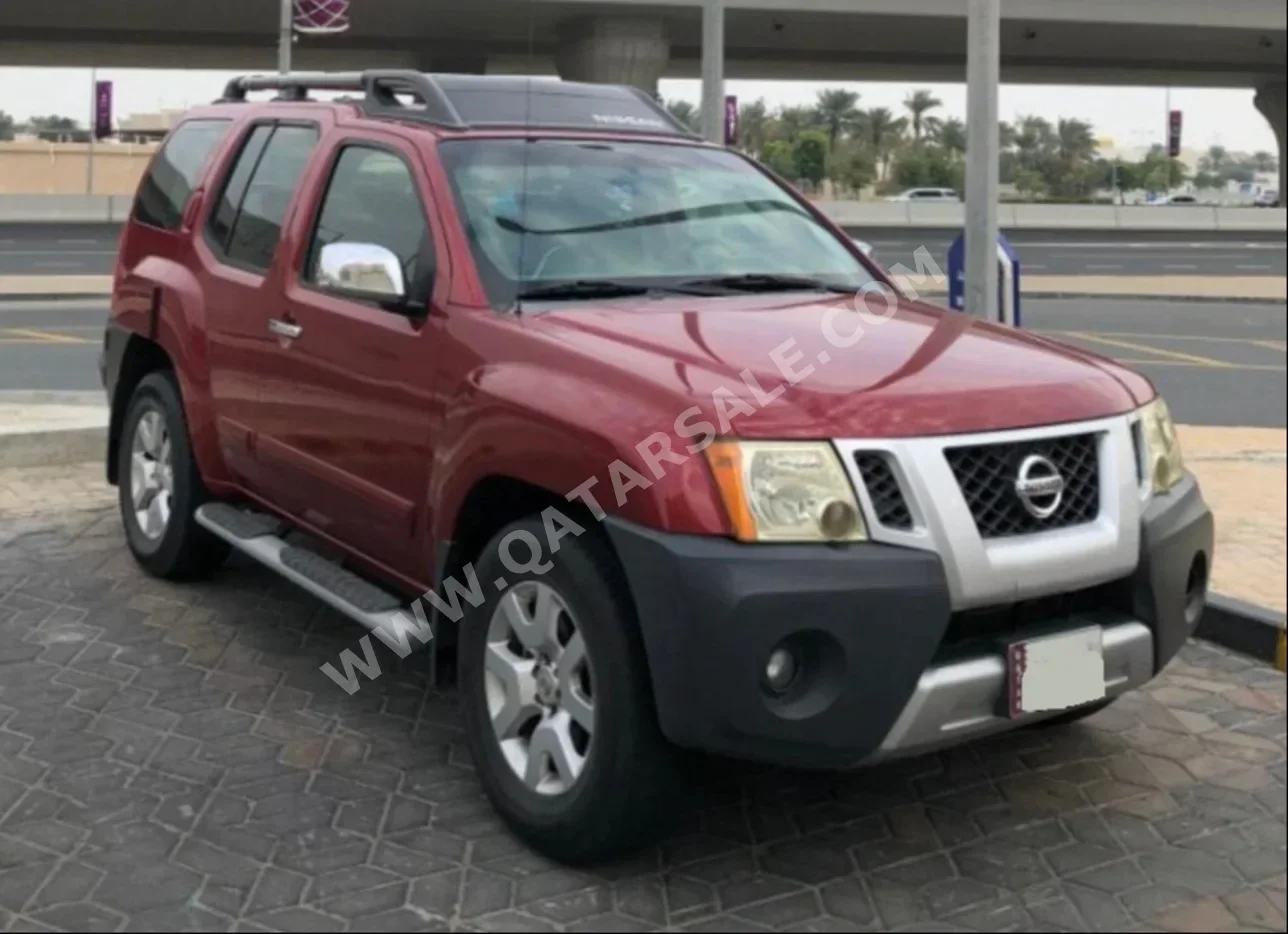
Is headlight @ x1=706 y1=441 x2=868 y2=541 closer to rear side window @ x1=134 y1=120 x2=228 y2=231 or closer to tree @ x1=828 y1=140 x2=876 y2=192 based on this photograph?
rear side window @ x1=134 y1=120 x2=228 y2=231

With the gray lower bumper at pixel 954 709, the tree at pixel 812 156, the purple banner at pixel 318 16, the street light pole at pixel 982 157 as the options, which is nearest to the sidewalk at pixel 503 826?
the gray lower bumper at pixel 954 709

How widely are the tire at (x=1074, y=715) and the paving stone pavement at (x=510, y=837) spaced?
4cm

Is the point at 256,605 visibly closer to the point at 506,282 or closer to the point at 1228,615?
the point at 506,282

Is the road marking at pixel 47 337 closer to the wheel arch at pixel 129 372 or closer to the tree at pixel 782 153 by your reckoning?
the wheel arch at pixel 129 372

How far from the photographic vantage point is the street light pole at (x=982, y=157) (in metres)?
6.78

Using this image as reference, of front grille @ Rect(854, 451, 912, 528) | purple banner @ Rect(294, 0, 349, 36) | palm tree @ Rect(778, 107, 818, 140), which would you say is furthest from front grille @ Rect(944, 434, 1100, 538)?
palm tree @ Rect(778, 107, 818, 140)

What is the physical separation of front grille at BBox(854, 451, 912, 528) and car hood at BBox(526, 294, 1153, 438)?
6 centimetres

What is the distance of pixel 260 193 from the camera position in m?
5.53

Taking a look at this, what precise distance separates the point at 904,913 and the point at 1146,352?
41.1 feet

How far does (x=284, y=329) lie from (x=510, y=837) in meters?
1.98

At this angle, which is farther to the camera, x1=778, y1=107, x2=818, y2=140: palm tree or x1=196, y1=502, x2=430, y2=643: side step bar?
x1=778, y1=107, x2=818, y2=140: palm tree

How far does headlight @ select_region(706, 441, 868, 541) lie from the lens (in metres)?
3.27

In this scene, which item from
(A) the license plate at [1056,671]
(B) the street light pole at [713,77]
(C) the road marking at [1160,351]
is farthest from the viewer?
(C) the road marking at [1160,351]

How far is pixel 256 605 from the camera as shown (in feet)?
→ 19.5
